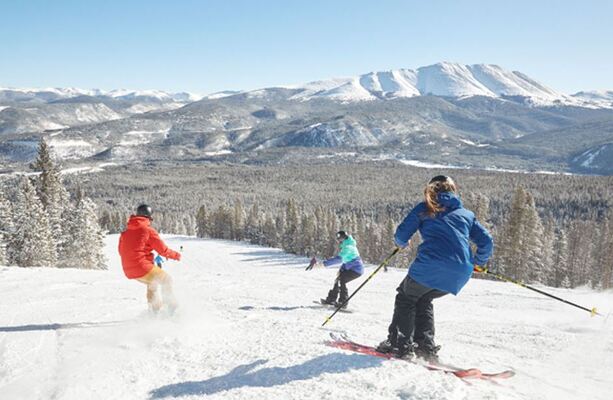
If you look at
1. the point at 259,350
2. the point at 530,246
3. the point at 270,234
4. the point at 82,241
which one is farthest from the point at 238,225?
the point at 259,350

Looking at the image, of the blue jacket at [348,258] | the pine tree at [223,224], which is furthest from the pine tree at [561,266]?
the pine tree at [223,224]

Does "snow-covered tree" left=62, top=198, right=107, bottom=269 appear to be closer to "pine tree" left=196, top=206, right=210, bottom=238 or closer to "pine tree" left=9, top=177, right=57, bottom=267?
"pine tree" left=9, top=177, right=57, bottom=267

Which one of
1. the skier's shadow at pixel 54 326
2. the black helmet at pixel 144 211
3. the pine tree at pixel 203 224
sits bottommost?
the pine tree at pixel 203 224

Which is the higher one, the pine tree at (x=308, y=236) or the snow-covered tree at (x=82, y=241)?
the snow-covered tree at (x=82, y=241)

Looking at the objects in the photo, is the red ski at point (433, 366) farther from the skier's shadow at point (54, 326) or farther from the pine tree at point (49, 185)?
the pine tree at point (49, 185)

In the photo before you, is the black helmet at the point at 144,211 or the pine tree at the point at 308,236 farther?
the pine tree at the point at 308,236

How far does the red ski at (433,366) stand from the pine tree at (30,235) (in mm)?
31519

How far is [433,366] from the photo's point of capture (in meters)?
6.22

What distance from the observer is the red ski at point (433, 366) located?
19.1 feet

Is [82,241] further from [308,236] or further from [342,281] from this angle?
[308,236]

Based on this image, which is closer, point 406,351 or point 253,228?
point 406,351

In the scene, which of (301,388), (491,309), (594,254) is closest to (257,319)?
(301,388)

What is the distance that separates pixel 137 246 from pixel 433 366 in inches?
225

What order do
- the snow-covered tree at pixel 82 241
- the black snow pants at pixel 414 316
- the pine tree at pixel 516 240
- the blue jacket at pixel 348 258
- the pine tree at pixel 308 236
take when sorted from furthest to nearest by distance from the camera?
the pine tree at pixel 308 236 < the pine tree at pixel 516 240 < the snow-covered tree at pixel 82 241 < the blue jacket at pixel 348 258 < the black snow pants at pixel 414 316
